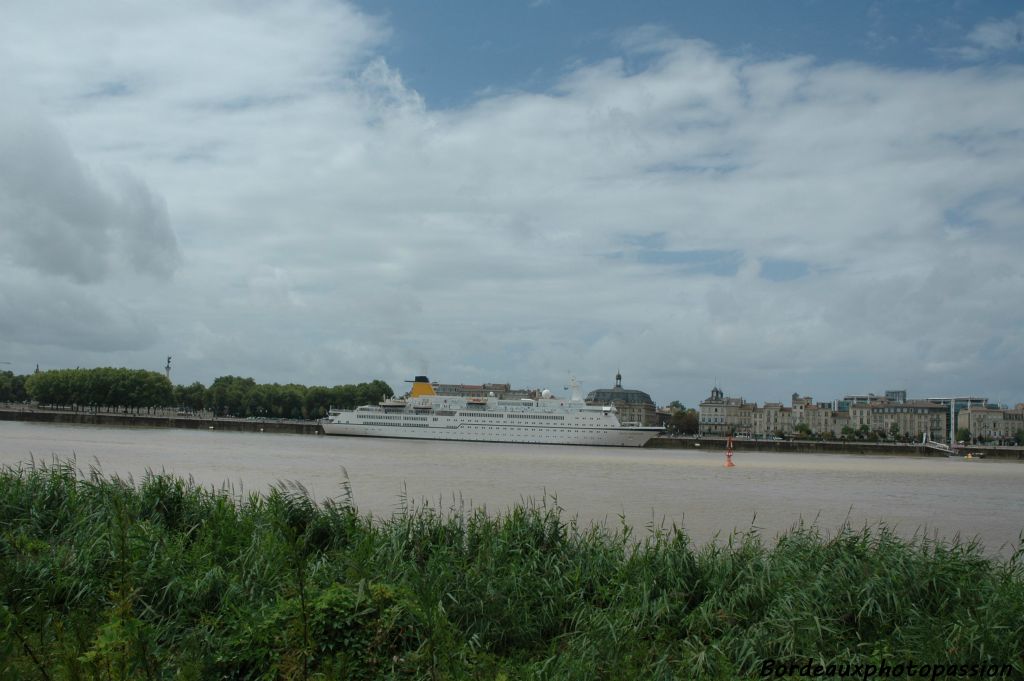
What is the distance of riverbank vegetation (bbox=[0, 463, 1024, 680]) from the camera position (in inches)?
212

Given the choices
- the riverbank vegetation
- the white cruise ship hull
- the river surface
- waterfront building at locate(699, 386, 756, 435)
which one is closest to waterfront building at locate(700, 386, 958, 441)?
waterfront building at locate(699, 386, 756, 435)

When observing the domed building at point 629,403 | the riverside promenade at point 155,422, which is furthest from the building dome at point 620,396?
the riverside promenade at point 155,422

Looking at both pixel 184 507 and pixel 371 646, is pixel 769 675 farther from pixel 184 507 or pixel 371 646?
pixel 184 507

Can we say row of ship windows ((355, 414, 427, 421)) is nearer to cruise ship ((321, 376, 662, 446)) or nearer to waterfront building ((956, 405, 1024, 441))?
cruise ship ((321, 376, 662, 446))

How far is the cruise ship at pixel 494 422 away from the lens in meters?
68.7

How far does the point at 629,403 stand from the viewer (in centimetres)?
15100

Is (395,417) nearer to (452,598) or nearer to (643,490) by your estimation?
(643,490)

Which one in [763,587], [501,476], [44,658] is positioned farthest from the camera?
[501,476]

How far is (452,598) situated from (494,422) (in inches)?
2460

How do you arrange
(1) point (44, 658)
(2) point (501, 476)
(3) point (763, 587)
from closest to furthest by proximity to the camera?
1. (1) point (44, 658)
2. (3) point (763, 587)
3. (2) point (501, 476)

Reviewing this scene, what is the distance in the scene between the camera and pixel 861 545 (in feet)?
28.6

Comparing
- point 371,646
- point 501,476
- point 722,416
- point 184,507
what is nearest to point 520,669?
point 371,646

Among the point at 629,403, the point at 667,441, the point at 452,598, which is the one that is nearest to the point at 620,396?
the point at 629,403

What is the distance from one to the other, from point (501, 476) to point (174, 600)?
2178 centimetres
